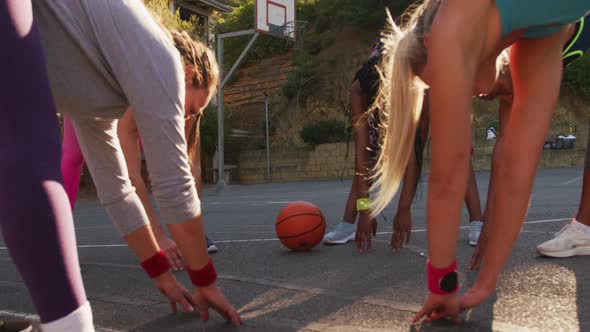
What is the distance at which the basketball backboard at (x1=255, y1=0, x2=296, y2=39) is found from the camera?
21578mm

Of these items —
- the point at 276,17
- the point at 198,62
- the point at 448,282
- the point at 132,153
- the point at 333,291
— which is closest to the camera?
the point at 448,282

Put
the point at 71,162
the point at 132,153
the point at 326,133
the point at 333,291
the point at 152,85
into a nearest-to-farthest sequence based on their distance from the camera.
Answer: the point at 152,85 → the point at 333,291 → the point at 71,162 → the point at 132,153 → the point at 326,133

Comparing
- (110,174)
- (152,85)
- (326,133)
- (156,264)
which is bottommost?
(156,264)

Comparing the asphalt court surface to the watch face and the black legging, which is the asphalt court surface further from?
the black legging

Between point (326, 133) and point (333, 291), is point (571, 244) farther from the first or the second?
point (326, 133)

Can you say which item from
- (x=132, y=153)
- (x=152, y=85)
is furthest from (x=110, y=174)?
(x=132, y=153)

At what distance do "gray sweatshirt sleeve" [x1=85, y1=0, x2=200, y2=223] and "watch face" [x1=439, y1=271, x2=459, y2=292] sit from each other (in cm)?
89

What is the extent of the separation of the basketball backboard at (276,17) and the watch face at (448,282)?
1987 cm

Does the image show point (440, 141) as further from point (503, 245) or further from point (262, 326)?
point (262, 326)

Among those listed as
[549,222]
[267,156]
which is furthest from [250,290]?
[267,156]

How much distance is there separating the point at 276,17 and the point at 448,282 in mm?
21117

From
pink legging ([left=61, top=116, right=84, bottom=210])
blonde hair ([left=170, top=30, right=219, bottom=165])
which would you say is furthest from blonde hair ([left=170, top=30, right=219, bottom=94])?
pink legging ([left=61, top=116, right=84, bottom=210])

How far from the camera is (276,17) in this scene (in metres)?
22.3

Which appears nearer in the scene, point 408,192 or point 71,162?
point 71,162
